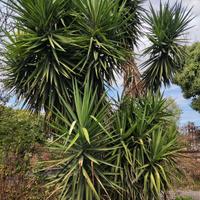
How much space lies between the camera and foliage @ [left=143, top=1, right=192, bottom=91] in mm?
7977

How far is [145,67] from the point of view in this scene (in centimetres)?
844

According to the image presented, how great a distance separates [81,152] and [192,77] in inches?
566

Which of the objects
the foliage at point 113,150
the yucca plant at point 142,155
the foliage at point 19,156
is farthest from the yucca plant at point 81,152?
the foliage at point 19,156

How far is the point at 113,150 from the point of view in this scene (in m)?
6.50

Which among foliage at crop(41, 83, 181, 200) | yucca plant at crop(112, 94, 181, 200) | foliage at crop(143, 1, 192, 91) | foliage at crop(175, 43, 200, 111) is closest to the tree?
foliage at crop(41, 83, 181, 200)

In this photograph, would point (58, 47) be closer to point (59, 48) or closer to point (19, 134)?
point (59, 48)

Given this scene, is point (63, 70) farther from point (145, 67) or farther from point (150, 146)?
point (145, 67)

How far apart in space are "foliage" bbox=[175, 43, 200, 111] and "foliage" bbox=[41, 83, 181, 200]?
479 inches

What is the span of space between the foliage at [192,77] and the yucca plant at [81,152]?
13097 mm

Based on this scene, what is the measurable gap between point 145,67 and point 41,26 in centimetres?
280

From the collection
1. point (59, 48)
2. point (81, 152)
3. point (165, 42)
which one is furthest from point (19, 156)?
point (165, 42)

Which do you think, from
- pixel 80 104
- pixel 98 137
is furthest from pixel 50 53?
pixel 98 137

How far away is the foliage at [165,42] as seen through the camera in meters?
7.98

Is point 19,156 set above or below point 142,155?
below
